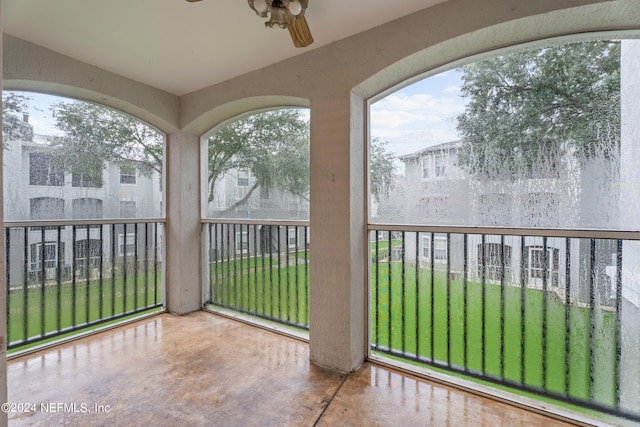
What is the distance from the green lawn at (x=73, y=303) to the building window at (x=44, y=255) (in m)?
0.16

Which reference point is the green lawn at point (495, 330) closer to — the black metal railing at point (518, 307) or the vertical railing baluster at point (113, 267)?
the black metal railing at point (518, 307)

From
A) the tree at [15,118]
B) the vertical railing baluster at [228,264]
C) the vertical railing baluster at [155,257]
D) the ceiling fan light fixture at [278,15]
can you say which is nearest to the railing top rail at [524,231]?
the ceiling fan light fixture at [278,15]

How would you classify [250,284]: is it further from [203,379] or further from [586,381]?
[586,381]

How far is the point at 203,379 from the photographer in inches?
79.0

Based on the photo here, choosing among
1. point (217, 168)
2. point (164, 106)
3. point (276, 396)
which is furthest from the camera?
point (217, 168)

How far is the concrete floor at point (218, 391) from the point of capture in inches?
64.9

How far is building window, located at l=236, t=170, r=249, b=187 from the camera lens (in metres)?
3.04

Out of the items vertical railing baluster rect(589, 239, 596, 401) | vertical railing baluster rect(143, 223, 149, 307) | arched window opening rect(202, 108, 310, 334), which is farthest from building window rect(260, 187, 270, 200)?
vertical railing baluster rect(589, 239, 596, 401)

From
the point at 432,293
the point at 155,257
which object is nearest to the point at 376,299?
the point at 432,293

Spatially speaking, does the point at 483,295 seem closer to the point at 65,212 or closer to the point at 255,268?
the point at 255,268

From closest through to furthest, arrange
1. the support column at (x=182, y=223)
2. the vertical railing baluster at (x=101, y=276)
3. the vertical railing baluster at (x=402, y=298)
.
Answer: the vertical railing baluster at (x=402, y=298), the vertical railing baluster at (x=101, y=276), the support column at (x=182, y=223)

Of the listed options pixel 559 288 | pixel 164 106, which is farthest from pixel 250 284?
pixel 559 288

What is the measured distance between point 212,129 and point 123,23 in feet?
4.50

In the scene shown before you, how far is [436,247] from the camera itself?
7.06ft
